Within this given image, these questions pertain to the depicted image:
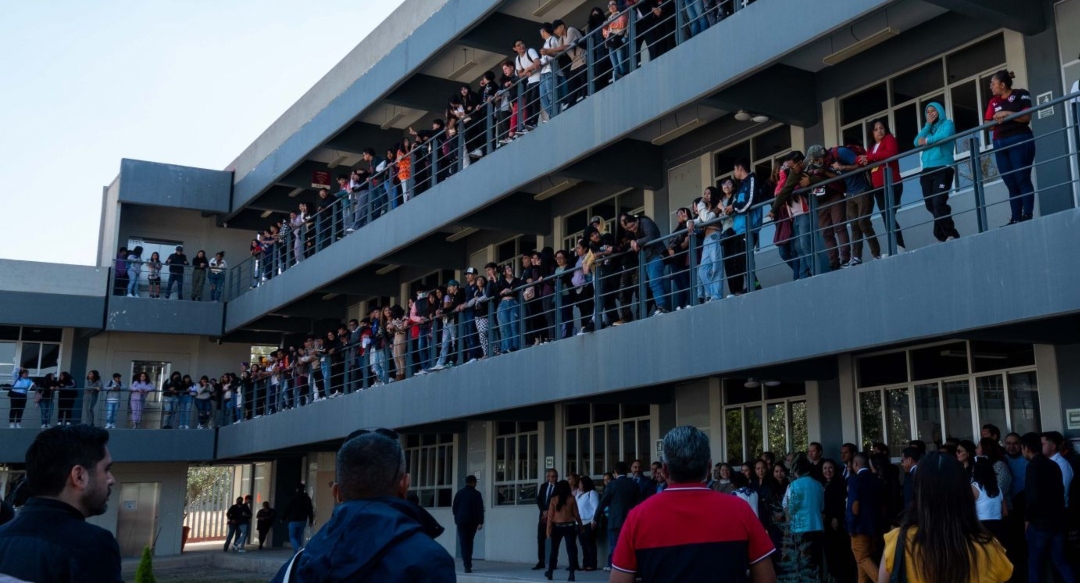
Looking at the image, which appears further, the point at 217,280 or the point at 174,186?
the point at 174,186

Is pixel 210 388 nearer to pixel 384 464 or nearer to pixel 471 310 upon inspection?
pixel 471 310

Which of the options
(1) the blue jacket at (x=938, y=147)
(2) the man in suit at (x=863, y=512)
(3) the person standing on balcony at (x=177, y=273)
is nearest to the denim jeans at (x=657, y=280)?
(2) the man in suit at (x=863, y=512)

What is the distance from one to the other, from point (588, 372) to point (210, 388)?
18854 millimetres

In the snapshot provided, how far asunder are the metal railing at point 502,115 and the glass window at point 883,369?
16.7 feet

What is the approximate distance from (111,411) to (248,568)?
6499 millimetres

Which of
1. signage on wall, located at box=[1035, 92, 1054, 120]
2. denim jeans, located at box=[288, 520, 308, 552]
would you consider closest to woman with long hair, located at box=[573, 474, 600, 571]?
denim jeans, located at box=[288, 520, 308, 552]

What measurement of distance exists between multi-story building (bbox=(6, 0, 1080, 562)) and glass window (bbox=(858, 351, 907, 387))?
37 millimetres

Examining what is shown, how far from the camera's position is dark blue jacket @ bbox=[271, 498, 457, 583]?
3182mm

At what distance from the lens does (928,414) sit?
539 inches

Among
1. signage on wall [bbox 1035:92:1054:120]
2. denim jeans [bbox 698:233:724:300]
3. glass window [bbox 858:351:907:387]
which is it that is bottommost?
glass window [bbox 858:351:907:387]

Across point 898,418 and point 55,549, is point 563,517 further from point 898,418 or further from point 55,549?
point 55,549

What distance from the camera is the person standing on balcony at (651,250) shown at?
1498 cm

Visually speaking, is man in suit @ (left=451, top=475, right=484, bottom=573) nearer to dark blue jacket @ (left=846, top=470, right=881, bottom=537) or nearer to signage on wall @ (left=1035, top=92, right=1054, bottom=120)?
dark blue jacket @ (left=846, top=470, right=881, bottom=537)

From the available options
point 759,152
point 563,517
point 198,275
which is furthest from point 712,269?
point 198,275
